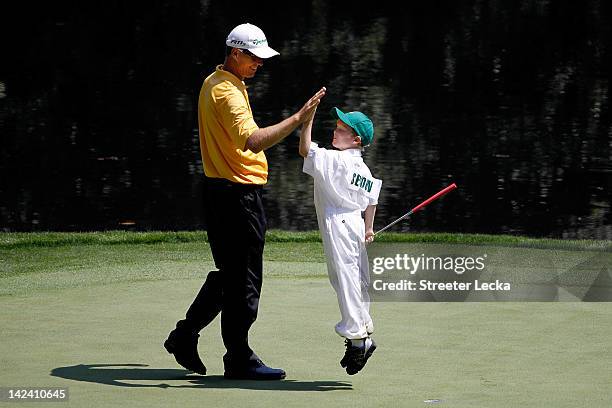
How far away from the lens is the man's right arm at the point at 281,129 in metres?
5.53

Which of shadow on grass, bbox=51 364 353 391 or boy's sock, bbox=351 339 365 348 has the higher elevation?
boy's sock, bbox=351 339 365 348

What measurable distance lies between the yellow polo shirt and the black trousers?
0.17 feet

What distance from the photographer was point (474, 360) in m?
6.16

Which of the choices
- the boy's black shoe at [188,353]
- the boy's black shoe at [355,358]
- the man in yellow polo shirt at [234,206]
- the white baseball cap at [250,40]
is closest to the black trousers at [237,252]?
the man in yellow polo shirt at [234,206]

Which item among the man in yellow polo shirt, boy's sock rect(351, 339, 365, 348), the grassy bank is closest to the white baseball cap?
the man in yellow polo shirt

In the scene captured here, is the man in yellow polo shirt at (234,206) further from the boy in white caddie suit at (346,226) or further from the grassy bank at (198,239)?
the grassy bank at (198,239)

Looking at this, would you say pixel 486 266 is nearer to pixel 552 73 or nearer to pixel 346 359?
pixel 346 359

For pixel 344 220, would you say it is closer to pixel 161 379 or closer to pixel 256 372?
pixel 256 372

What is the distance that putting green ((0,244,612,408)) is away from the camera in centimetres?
Answer: 549

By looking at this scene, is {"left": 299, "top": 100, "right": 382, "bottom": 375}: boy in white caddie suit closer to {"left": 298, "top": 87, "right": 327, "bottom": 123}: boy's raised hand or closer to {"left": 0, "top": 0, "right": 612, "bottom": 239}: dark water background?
{"left": 298, "top": 87, "right": 327, "bottom": 123}: boy's raised hand

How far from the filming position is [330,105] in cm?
1551

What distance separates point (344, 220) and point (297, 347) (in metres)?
0.94

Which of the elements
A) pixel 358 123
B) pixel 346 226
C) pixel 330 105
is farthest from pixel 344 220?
pixel 330 105

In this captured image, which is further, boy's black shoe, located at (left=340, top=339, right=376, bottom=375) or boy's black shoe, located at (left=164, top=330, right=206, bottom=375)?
boy's black shoe, located at (left=164, top=330, right=206, bottom=375)
